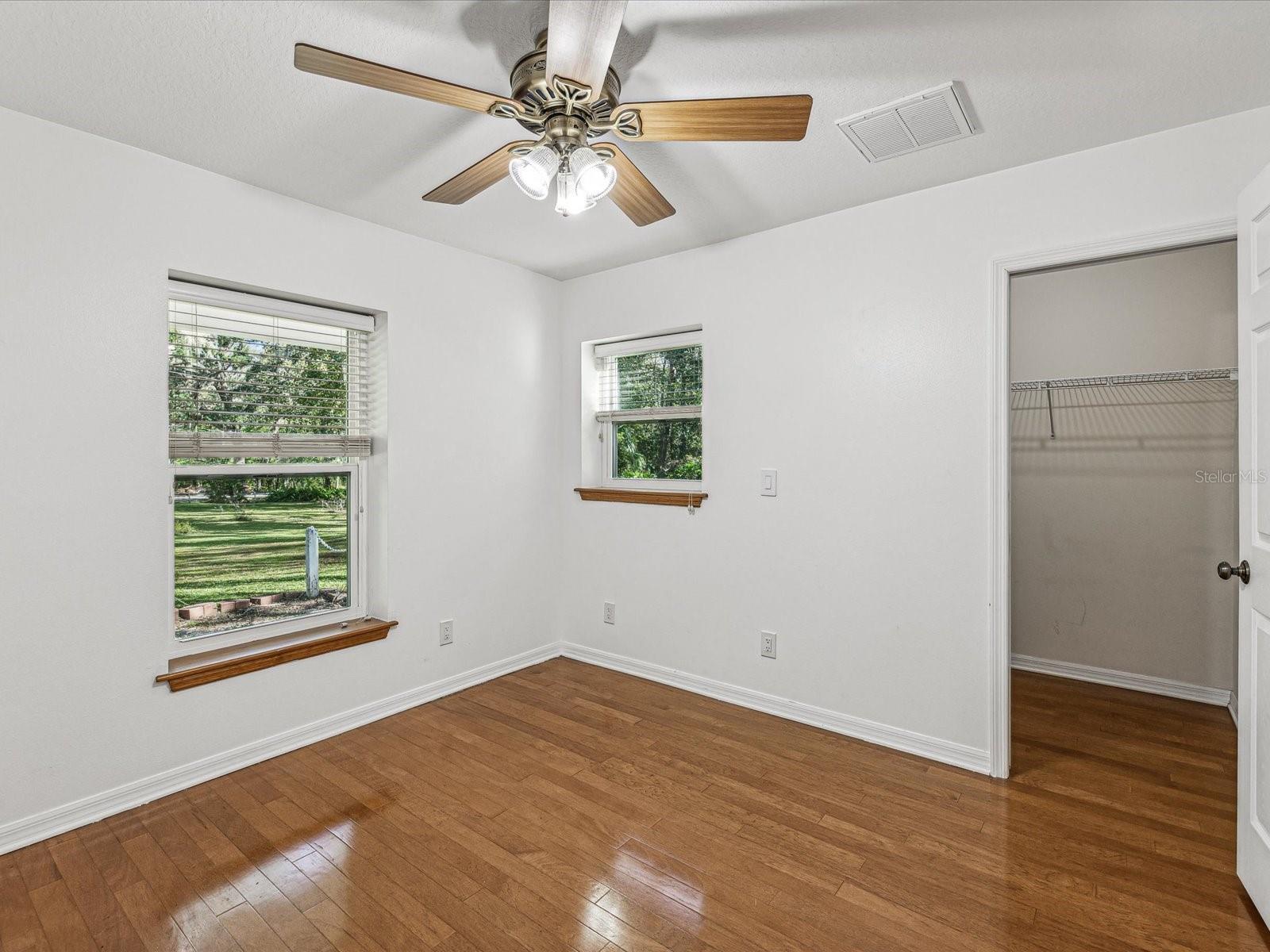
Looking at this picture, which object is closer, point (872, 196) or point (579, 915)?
point (579, 915)

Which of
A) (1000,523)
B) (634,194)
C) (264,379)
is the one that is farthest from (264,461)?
(1000,523)

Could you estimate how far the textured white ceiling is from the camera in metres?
1.64

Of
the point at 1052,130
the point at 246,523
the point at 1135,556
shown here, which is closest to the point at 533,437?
the point at 246,523

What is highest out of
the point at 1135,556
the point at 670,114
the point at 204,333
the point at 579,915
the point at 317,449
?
the point at 670,114

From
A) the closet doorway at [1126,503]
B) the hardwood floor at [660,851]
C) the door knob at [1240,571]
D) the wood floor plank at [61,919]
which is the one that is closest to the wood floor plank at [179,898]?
the hardwood floor at [660,851]

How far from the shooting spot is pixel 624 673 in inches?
147

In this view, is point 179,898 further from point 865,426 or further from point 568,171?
point 865,426

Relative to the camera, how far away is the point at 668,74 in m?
1.86

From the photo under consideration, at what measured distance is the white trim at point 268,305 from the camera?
2559mm

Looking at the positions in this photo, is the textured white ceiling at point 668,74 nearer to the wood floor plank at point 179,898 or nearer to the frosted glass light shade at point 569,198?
the frosted glass light shade at point 569,198

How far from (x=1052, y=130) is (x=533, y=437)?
279cm

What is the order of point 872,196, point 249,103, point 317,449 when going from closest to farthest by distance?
point 249,103, point 872,196, point 317,449

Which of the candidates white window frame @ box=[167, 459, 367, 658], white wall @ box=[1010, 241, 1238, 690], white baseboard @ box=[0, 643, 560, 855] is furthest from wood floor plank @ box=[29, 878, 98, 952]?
white wall @ box=[1010, 241, 1238, 690]

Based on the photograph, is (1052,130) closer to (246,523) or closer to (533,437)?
(533,437)
